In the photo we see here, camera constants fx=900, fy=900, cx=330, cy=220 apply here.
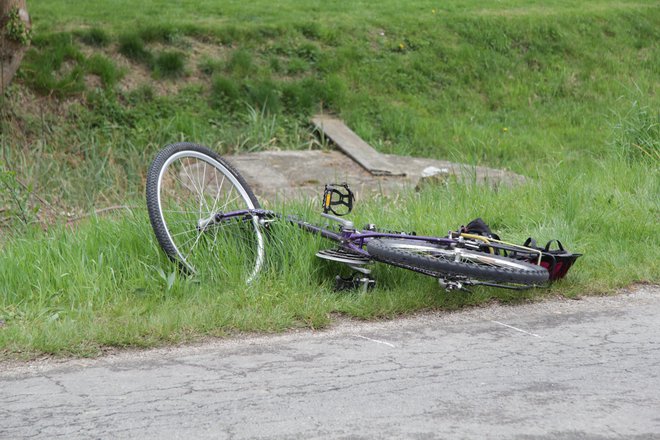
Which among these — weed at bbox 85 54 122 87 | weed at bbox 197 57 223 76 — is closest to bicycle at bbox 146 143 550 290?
weed at bbox 85 54 122 87

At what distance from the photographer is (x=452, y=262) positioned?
495 cm

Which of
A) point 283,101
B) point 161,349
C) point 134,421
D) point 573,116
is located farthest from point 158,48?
point 134,421

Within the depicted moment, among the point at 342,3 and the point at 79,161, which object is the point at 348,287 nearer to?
the point at 79,161

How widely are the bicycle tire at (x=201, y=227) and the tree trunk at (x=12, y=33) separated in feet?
18.2

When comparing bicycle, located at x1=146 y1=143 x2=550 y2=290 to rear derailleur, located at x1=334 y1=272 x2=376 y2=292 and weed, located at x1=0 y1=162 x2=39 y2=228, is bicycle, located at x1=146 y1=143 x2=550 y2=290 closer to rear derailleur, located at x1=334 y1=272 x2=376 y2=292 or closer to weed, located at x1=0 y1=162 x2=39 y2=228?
rear derailleur, located at x1=334 y1=272 x2=376 y2=292

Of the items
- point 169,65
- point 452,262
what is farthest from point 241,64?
point 452,262

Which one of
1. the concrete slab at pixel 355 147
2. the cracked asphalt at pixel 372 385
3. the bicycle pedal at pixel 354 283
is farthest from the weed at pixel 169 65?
the cracked asphalt at pixel 372 385

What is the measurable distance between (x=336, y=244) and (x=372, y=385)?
1.53 meters

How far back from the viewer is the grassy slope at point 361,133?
198 inches

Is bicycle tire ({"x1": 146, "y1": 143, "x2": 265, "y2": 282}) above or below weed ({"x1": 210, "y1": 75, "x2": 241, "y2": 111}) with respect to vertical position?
below

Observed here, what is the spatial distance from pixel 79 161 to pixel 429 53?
6995 millimetres

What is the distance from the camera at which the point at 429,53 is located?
51.0 ft

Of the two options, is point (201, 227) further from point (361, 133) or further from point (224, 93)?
point (224, 93)

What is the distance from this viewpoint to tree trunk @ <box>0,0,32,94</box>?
1043 centimetres
